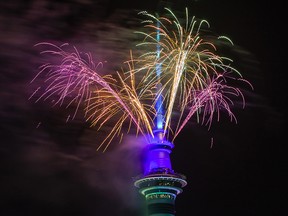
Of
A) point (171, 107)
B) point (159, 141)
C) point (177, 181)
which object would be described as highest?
point (159, 141)

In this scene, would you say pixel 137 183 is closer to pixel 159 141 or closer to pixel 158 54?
pixel 159 141

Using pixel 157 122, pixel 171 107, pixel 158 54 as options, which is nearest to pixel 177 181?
pixel 157 122

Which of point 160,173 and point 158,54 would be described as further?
point 160,173

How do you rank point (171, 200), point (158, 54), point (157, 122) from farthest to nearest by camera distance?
point (171, 200) < point (157, 122) < point (158, 54)

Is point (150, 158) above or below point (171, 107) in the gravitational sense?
above

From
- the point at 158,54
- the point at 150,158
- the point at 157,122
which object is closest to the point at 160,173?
the point at 150,158

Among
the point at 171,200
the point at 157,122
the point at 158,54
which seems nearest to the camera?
the point at 158,54
